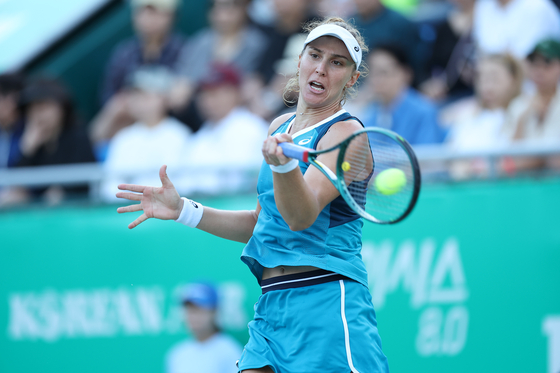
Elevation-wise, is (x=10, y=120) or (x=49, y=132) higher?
(x=10, y=120)

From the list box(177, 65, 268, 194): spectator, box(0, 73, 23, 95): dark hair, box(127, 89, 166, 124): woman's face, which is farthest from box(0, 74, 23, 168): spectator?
box(177, 65, 268, 194): spectator

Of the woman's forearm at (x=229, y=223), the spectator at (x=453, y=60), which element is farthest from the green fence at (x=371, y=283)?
the woman's forearm at (x=229, y=223)

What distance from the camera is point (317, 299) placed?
105 inches

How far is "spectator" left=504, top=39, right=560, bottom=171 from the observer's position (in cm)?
505

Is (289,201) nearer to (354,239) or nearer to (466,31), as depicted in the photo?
(354,239)

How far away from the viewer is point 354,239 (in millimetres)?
2791

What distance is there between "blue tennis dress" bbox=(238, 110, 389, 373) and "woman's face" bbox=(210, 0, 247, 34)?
16.0 ft

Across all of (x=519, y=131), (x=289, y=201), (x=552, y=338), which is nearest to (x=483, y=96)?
(x=519, y=131)

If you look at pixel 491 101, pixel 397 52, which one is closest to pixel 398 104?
pixel 397 52

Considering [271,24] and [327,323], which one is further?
[271,24]

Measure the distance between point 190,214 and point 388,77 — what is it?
331 centimetres

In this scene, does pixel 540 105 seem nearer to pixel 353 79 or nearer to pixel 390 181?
pixel 353 79

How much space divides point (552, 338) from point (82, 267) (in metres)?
3.72

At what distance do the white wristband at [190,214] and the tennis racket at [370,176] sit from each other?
681 mm
